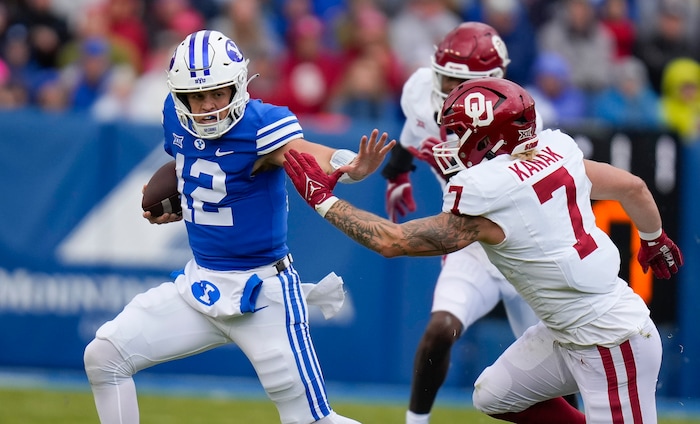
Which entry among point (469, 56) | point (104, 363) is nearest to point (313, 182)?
point (104, 363)

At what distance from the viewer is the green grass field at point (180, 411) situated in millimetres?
6574

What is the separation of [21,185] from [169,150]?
11.6 ft

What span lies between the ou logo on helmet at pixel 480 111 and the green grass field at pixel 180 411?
8.82 feet

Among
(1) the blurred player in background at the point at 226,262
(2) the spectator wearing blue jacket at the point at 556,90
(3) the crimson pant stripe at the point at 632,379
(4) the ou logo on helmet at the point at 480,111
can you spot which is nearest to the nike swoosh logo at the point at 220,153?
(1) the blurred player in background at the point at 226,262

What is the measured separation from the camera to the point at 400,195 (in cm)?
602

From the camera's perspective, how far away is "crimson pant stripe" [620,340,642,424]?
436cm

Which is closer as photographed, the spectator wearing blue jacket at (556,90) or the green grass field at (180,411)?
the green grass field at (180,411)

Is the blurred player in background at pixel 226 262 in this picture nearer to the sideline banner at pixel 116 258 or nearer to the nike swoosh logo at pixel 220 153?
the nike swoosh logo at pixel 220 153

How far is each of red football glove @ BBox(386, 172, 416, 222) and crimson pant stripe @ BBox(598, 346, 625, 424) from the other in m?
1.84

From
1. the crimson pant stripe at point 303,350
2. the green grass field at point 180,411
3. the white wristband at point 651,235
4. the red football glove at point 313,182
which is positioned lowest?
the green grass field at point 180,411

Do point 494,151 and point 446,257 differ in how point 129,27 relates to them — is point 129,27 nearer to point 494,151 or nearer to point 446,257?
point 446,257

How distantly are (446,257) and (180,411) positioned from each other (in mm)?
2008

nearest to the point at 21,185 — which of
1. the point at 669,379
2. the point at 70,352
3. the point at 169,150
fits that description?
the point at 70,352

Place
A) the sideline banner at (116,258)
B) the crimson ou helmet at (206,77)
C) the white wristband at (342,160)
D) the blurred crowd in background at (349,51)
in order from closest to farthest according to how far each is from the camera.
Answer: the white wristband at (342,160) < the crimson ou helmet at (206,77) < the sideline banner at (116,258) < the blurred crowd in background at (349,51)
